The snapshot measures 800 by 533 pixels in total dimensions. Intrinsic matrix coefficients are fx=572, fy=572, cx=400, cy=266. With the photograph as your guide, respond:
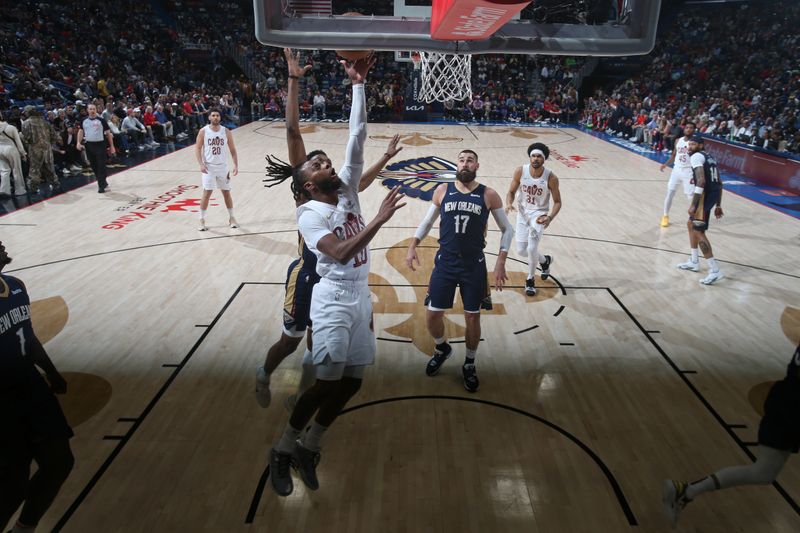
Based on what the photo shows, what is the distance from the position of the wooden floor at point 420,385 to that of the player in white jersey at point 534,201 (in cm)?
57

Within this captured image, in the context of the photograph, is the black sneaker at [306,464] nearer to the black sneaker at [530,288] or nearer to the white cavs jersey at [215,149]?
the black sneaker at [530,288]

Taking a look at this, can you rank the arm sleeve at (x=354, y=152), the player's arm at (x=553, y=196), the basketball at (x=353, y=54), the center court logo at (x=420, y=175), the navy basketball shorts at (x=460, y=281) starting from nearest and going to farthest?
1. the arm sleeve at (x=354, y=152)
2. the basketball at (x=353, y=54)
3. the navy basketball shorts at (x=460, y=281)
4. the player's arm at (x=553, y=196)
5. the center court logo at (x=420, y=175)

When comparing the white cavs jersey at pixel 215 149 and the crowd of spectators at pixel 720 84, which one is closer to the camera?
the white cavs jersey at pixel 215 149

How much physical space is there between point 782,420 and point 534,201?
384 cm

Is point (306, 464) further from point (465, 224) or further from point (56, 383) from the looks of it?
point (465, 224)

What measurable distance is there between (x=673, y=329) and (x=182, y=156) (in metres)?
13.1

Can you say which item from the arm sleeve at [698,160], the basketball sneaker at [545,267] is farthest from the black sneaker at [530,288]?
the arm sleeve at [698,160]

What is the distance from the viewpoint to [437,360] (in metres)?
4.80

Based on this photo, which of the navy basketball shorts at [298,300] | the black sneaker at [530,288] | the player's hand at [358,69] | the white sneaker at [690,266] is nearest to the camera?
the player's hand at [358,69]

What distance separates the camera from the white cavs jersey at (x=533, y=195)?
20.7ft

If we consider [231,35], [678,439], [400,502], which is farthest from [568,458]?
[231,35]

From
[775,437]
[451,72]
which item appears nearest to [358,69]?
[775,437]

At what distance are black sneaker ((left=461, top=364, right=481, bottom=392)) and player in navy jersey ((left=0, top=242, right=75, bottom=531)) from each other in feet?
9.13

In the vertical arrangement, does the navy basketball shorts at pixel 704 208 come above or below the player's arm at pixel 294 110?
below
